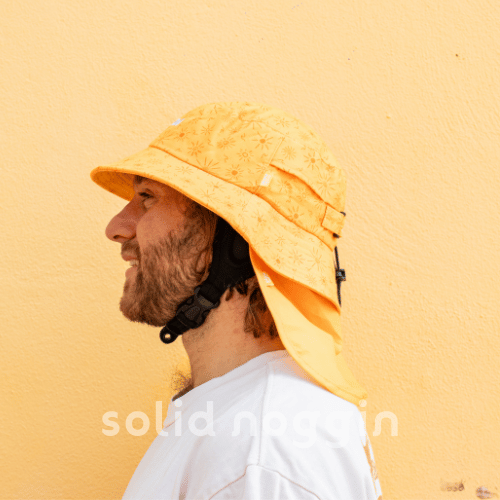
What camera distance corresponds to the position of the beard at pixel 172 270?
95 centimetres

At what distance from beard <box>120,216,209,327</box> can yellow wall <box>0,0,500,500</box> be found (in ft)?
1.29

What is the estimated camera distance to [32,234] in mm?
1305

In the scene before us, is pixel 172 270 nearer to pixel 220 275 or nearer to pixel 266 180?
pixel 220 275

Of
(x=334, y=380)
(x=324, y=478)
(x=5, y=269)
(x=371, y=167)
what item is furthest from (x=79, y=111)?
(x=324, y=478)

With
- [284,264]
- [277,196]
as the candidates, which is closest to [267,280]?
[284,264]

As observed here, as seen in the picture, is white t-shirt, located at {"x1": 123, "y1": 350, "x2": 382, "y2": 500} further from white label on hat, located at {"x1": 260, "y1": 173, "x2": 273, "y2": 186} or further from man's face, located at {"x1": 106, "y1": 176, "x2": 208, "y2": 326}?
white label on hat, located at {"x1": 260, "y1": 173, "x2": 273, "y2": 186}

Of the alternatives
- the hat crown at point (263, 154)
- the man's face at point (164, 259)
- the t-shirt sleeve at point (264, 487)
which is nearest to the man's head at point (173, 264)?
the man's face at point (164, 259)

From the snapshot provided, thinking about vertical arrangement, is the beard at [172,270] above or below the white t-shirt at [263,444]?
above

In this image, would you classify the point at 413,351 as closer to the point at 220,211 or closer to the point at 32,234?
the point at 220,211

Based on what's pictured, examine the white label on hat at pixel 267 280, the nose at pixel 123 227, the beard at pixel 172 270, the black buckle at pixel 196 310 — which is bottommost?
the black buckle at pixel 196 310

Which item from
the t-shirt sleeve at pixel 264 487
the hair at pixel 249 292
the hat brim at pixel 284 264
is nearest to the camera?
the t-shirt sleeve at pixel 264 487

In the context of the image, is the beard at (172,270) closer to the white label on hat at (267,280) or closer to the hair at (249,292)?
the hair at (249,292)

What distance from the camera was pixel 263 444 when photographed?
675 millimetres

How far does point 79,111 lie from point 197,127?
1.84 ft
